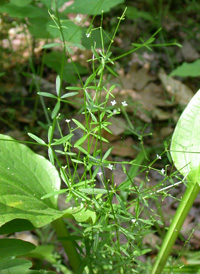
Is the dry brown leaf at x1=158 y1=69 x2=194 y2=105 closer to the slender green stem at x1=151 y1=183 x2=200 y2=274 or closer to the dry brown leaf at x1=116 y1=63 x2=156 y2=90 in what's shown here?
the dry brown leaf at x1=116 y1=63 x2=156 y2=90

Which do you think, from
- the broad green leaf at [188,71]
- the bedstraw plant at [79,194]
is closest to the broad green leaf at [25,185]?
the bedstraw plant at [79,194]

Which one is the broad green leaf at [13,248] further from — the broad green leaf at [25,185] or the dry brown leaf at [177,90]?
the dry brown leaf at [177,90]

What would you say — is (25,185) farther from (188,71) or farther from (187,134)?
(188,71)

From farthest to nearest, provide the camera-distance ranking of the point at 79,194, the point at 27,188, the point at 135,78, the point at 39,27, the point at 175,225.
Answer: the point at 135,78, the point at 39,27, the point at 175,225, the point at 27,188, the point at 79,194

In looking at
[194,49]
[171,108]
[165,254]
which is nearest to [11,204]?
[165,254]

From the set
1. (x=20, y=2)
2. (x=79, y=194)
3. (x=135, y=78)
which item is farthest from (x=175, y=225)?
(x=135, y=78)

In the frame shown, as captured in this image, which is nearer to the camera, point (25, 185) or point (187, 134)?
point (25, 185)
